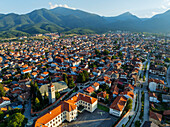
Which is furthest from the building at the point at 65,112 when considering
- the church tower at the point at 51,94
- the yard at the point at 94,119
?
the church tower at the point at 51,94

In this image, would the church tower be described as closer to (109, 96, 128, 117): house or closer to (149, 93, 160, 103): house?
(109, 96, 128, 117): house

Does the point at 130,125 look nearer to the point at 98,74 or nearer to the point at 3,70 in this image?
the point at 98,74

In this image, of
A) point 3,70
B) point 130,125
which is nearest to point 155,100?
point 130,125

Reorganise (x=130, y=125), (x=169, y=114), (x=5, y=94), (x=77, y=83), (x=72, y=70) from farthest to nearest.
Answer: (x=72, y=70), (x=77, y=83), (x=5, y=94), (x=169, y=114), (x=130, y=125)

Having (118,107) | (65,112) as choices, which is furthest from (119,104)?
(65,112)

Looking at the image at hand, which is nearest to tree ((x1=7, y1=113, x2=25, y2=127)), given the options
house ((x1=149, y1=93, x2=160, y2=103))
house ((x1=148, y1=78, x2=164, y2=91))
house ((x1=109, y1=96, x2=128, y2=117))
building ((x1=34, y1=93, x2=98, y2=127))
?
building ((x1=34, y1=93, x2=98, y2=127))

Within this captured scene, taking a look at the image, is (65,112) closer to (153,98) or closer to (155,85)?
(153,98)

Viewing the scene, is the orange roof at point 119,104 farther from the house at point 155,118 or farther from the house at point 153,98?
the house at point 153,98
